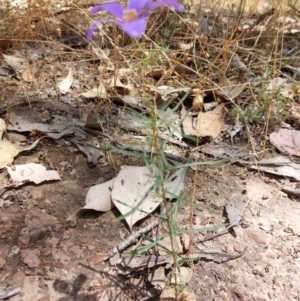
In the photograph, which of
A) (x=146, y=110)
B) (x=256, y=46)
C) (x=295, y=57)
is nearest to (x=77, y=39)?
(x=146, y=110)

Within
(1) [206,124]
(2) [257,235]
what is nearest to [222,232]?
(2) [257,235]

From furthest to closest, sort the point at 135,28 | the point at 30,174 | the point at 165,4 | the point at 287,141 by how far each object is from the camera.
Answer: the point at 287,141 → the point at 30,174 → the point at 165,4 → the point at 135,28

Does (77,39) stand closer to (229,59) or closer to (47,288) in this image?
(229,59)

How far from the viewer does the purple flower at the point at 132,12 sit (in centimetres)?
A: 83

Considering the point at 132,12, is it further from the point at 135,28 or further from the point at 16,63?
the point at 16,63

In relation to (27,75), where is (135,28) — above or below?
above

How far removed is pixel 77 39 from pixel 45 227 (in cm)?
107

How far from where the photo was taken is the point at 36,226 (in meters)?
1.11

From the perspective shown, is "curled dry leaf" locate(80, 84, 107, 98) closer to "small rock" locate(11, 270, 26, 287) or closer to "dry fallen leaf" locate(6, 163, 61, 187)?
"dry fallen leaf" locate(6, 163, 61, 187)

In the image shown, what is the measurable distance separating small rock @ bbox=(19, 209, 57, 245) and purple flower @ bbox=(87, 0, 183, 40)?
484mm

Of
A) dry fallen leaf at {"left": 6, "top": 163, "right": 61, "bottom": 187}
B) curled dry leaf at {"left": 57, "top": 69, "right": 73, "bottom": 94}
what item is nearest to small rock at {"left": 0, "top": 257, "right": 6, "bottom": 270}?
dry fallen leaf at {"left": 6, "top": 163, "right": 61, "bottom": 187}

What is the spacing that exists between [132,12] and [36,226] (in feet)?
1.92

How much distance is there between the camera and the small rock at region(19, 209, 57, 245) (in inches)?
42.9

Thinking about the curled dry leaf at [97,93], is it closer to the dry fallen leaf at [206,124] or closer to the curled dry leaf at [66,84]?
the curled dry leaf at [66,84]
